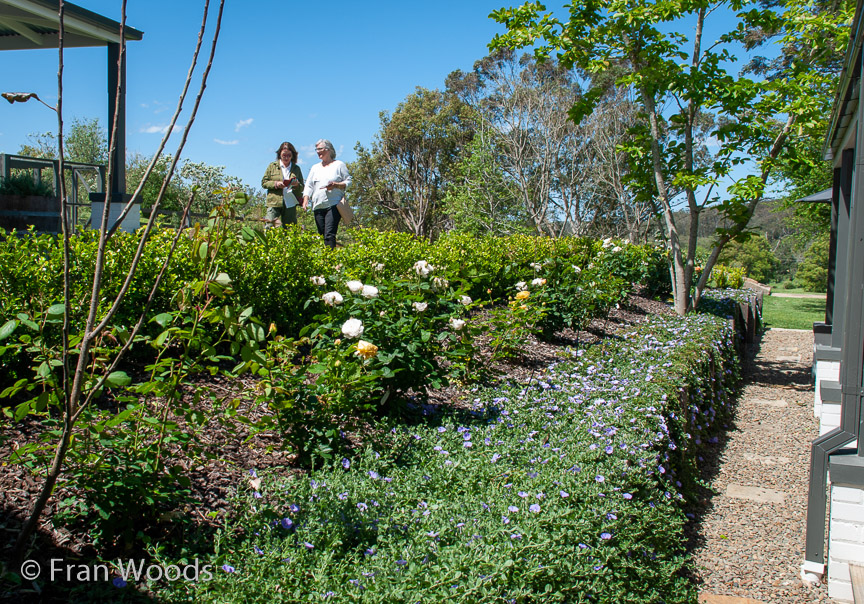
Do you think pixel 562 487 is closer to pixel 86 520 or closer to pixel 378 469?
pixel 378 469

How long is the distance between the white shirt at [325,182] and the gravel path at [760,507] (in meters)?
4.24

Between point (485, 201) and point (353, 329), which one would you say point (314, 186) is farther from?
point (485, 201)

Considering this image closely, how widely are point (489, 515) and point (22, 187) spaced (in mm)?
7063

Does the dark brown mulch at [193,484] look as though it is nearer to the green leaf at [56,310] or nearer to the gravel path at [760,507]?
the green leaf at [56,310]

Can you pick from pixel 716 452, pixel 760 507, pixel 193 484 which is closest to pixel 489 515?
pixel 193 484

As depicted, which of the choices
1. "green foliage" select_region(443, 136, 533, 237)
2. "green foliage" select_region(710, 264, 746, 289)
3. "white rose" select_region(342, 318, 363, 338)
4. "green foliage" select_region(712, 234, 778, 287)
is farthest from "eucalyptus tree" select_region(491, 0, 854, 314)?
"green foliage" select_region(712, 234, 778, 287)

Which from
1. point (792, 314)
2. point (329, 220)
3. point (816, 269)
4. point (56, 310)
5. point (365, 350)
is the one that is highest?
point (816, 269)

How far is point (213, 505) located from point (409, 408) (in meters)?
1.40

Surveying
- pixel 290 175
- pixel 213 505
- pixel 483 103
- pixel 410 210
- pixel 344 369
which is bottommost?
pixel 213 505

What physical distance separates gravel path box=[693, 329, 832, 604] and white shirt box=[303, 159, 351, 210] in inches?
167

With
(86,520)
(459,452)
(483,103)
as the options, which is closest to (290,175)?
(459,452)

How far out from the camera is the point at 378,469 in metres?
2.65

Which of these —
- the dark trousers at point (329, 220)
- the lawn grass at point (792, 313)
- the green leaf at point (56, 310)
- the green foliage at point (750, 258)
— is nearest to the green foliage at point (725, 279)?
the lawn grass at point (792, 313)

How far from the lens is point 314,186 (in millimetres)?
6406
